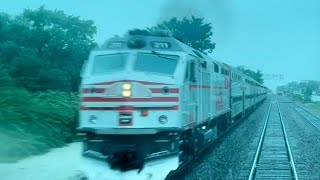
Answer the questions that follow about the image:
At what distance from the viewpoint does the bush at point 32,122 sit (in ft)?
48.4

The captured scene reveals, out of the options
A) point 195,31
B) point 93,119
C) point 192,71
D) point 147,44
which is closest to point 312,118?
point 195,31

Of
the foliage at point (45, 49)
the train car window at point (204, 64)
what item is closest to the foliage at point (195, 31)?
the foliage at point (45, 49)

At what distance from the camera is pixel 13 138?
14.8m

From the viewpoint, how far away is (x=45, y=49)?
3353cm

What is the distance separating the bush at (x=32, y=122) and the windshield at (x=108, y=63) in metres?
4.60

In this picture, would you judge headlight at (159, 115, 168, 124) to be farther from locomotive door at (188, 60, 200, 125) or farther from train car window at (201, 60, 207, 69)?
train car window at (201, 60, 207, 69)

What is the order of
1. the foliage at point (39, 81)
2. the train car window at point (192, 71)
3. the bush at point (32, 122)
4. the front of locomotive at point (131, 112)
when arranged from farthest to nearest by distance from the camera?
the foliage at point (39, 81), the bush at point (32, 122), the train car window at point (192, 71), the front of locomotive at point (131, 112)

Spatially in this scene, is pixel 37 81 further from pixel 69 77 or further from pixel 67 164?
pixel 67 164

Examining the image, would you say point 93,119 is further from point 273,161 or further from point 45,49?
point 45,49

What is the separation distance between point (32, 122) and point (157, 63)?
7342 mm

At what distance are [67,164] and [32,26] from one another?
3000 cm

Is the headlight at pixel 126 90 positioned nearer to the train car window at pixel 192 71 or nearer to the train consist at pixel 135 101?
the train consist at pixel 135 101

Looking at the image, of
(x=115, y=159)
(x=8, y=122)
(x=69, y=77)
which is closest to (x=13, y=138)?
(x=8, y=122)

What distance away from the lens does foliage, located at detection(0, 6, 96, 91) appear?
2605 cm
